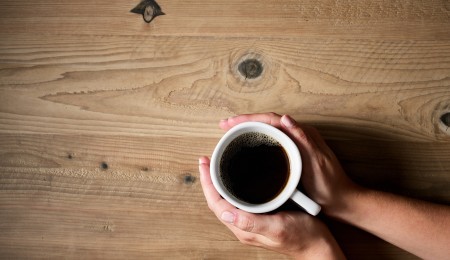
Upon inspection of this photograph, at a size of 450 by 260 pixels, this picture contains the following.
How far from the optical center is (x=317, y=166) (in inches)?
29.5

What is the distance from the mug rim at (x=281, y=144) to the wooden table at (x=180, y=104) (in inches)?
6.7

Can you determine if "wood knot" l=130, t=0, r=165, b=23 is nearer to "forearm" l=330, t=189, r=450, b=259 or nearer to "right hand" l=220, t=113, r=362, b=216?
"right hand" l=220, t=113, r=362, b=216

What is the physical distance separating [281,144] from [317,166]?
0.32ft

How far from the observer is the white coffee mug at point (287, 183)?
638 millimetres

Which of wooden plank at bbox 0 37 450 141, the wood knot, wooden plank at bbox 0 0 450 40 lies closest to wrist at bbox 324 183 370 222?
wooden plank at bbox 0 37 450 141

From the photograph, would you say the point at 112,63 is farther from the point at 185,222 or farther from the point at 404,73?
the point at 404,73

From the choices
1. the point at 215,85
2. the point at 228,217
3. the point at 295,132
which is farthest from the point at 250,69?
the point at 228,217

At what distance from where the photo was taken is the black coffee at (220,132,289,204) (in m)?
0.70

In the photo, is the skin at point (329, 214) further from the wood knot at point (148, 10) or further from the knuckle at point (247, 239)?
the wood knot at point (148, 10)

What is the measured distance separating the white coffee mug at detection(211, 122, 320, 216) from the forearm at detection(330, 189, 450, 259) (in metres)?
0.19

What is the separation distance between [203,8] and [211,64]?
0.13 meters

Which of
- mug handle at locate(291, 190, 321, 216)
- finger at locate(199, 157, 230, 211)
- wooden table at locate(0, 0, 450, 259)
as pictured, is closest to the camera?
mug handle at locate(291, 190, 321, 216)

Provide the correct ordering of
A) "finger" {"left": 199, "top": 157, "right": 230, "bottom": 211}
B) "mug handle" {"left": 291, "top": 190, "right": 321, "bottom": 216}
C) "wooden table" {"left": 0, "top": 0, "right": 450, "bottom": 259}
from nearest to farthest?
"mug handle" {"left": 291, "top": 190, "right": 321, "bottom": 216} → "finger" {"left": 199, "top": 157, "right": 230, "bottom": 211} → "wooden table" {"left": 0, "top": 0, "right": 450, "bottom": 259}

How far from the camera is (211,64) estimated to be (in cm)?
87
